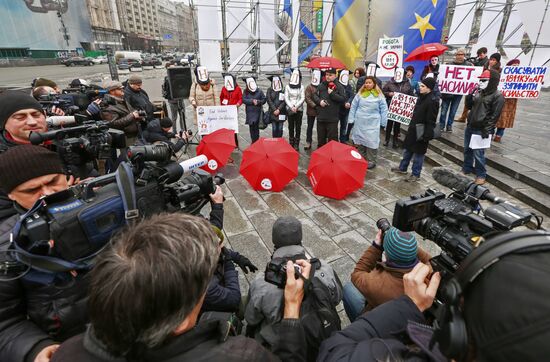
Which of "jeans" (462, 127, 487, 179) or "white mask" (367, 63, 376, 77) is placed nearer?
"jeans" (462, 127, 487, 179)

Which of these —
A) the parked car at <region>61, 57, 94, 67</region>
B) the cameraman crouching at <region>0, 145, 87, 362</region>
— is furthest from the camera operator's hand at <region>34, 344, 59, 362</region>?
the parked car at <region>61, 57, 94, 67</region>

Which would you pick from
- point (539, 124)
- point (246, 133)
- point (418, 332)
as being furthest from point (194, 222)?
point (539, 124)

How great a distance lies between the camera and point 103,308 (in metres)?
0.77

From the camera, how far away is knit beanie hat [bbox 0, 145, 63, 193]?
60.0 inches

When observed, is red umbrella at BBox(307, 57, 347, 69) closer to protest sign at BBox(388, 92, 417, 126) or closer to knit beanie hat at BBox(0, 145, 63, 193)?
protest sign at BBox(388, 92, 417, 126)

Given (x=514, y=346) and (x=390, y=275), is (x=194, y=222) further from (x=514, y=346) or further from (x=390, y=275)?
(x=390, y=275)

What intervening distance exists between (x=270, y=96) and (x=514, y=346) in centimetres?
661

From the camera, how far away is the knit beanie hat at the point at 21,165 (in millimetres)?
1523

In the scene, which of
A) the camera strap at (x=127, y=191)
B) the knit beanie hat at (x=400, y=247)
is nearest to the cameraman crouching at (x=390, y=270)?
the knit beanie hat at (x=400, y=247)

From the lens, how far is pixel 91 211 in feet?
4.14

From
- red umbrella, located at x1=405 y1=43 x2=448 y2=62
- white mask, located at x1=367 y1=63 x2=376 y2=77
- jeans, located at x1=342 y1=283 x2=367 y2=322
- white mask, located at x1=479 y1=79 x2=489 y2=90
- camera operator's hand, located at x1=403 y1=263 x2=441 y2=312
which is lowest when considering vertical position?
jeans, located at x1=342 y1=283 x2=367 y2=322

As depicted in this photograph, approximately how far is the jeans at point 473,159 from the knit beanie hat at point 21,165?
564 centimetres

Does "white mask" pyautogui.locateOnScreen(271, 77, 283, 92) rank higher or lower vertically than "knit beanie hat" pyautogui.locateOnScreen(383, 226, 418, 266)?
higher

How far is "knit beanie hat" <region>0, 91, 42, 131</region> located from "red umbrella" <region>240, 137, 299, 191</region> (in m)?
2.82
